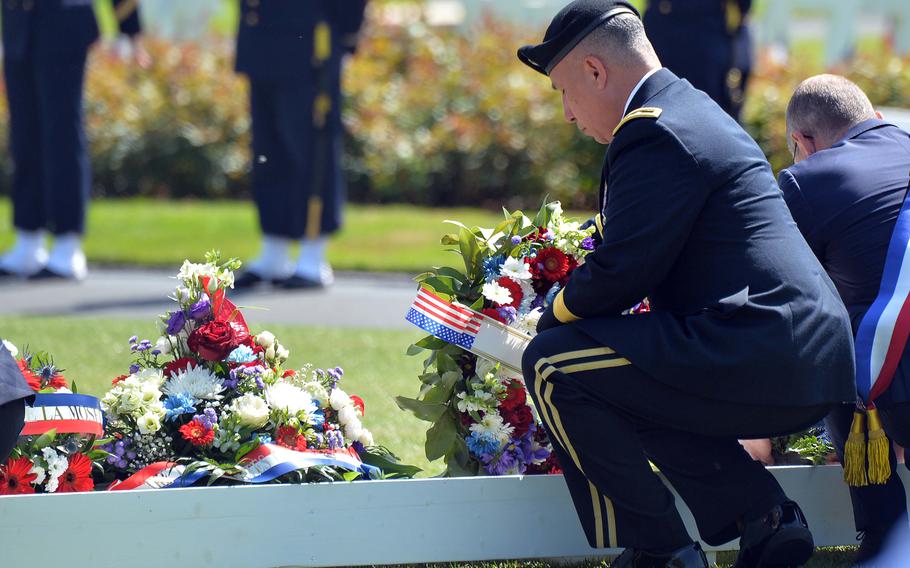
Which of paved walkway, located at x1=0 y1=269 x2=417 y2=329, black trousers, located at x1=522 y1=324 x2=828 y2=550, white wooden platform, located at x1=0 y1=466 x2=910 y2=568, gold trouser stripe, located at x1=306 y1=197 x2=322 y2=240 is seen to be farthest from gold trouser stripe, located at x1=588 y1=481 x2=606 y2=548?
gold trouser stripe, located at x1=306 y1=197 x2=322 y2=240

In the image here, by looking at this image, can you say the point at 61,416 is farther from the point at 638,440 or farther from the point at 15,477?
the point at 638,440

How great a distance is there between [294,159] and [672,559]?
618 centimetres

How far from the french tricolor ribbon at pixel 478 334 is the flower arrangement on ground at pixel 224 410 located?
38cm

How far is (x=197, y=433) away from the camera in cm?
375

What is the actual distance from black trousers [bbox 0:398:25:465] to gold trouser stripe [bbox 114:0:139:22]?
→ 21.5ft

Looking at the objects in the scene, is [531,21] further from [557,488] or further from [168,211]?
[557,488]

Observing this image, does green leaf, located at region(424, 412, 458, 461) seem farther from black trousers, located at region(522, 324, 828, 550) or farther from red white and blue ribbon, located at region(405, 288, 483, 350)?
black trousers, located at region(522, 324, 828, 550)

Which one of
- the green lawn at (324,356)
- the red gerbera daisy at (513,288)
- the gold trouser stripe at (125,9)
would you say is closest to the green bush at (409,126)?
the gold trouser stripe at (125,9)

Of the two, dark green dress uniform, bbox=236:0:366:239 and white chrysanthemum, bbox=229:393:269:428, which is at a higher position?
white chrysanthemum, bbox=229:393:269:428

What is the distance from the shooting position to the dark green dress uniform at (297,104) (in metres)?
8.87

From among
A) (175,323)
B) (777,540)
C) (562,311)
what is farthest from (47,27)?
(777,540)

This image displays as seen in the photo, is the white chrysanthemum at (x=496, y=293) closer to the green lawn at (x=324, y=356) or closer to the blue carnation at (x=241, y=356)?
the blue carnation at (x=241, y=356)

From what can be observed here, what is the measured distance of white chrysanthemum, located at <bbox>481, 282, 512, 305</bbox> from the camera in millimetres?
3936

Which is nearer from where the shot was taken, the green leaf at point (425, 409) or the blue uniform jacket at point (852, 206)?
the blue uniform jacket at point (852, 206)
